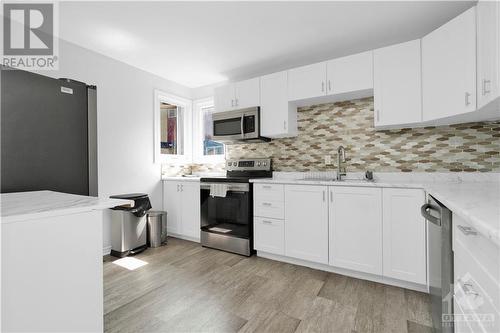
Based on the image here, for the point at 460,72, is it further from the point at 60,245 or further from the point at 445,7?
the point at 60,245

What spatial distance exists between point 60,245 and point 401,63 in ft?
9.76

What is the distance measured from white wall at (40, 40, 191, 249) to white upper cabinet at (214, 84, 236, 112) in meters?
1.03

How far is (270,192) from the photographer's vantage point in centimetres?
278

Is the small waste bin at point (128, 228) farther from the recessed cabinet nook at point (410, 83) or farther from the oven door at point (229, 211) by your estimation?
the recessed cabinet nook at point (410, 83)

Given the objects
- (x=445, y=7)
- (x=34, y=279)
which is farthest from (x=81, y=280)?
(x=445, y=7)

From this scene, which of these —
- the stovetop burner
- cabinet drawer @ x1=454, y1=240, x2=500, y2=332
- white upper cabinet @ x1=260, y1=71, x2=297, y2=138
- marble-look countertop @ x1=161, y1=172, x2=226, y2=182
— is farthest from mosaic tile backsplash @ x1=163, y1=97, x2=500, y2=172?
cabinet drawer @ x1=454, y1=240, x2=500, y2=332

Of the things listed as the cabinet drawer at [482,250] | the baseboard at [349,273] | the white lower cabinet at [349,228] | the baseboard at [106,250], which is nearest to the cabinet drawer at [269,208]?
the white lower cabinet at [349,228]

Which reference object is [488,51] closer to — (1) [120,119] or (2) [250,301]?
(2) [250,301]

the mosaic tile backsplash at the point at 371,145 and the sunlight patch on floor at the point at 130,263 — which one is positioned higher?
the mosaic tile backsplash at the point at 371,145

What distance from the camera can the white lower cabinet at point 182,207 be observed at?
339 cm

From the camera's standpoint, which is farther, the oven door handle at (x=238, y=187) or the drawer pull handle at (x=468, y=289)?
the oven door handle at (x=238, y=187)

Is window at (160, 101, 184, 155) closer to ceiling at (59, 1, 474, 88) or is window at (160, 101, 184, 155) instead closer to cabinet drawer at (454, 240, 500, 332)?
ceiling at (59, 1, 474, 88)

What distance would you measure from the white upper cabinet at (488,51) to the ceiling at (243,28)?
55cm

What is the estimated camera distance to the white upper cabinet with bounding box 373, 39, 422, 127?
89.0 inches
